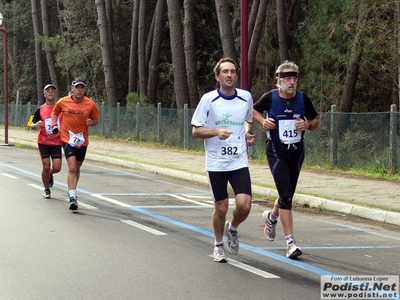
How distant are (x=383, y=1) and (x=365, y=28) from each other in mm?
965

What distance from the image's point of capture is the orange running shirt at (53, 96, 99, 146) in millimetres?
12875

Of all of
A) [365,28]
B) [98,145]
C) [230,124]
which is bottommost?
[98,145]

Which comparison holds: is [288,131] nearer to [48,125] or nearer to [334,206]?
[334,206]

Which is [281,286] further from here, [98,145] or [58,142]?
[98,145]

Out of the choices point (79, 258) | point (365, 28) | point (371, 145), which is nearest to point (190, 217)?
point (79, 258)

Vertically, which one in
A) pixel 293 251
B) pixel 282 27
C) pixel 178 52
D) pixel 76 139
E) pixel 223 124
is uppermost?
pixel 282 27

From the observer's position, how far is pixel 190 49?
31266 mm

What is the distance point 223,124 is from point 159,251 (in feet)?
5.30

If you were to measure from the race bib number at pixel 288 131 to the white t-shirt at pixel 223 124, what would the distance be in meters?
0.60

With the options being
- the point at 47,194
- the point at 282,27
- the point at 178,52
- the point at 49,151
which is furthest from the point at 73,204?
the point at 282,27

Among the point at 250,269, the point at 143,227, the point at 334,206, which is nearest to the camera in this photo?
the point at 250,269

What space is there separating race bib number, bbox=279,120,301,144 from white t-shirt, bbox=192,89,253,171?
0.60m

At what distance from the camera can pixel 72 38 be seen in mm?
47344

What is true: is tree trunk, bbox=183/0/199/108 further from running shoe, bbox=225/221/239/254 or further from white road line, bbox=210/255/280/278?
white road line, bbox=210/255/280/278
